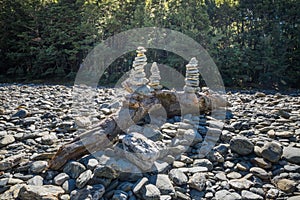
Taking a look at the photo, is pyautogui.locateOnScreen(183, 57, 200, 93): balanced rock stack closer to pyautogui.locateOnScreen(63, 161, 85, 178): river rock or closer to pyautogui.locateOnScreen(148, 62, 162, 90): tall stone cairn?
pyautogui.locateOnScreen(148, 62, 162, 90): tall stone cairn

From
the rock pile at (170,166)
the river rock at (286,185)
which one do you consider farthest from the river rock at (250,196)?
the river rock at (286,185)

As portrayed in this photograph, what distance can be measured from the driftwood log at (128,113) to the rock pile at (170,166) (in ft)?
0.49

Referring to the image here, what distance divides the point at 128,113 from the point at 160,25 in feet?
30.7

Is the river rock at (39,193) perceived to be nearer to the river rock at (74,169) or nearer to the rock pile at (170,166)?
the rock pile at (170,166)

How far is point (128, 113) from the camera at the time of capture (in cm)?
427

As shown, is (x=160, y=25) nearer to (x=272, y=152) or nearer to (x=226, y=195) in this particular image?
(x=272, y=152)

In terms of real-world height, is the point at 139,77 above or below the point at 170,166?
above

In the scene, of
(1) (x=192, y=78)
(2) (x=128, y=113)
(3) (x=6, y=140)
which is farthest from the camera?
(1) (x=192, y=78)

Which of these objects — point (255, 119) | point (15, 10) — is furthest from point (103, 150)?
point (15, 10)

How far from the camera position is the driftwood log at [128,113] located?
333 centimetres

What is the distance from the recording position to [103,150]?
11.6ft

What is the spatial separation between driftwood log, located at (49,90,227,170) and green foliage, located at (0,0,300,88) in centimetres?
698

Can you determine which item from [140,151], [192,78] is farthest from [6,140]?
[192,78]

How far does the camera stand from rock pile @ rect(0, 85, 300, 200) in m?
2.75
